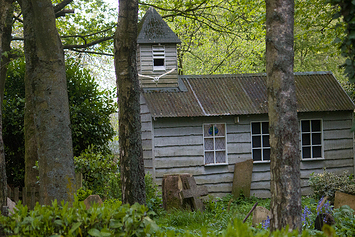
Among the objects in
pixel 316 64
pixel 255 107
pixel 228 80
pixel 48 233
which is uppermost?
pixel 316 64

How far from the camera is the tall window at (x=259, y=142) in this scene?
13945 mm

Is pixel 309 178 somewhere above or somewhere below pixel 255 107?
below

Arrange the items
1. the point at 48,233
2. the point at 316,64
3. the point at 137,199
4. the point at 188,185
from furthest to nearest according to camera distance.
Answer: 1. the point at 316,64
2. the point at 188,185
3. the point at 137,199
4. the point at 48,233

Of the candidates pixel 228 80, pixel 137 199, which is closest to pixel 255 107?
pixel 228 80

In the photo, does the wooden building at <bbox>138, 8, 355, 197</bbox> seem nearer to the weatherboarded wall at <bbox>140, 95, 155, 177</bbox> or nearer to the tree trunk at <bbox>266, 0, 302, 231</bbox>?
the weatherboarded wall at <bbox>140, 95, 155, 177</bbox>

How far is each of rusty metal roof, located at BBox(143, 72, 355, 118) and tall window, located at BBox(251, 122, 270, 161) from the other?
0.75 m

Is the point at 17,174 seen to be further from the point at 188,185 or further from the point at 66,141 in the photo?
the point at 66,141

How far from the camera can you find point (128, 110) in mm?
6441

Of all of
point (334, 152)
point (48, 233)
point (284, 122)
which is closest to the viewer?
point (48, 233)

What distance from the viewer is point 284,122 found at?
4.71 metres

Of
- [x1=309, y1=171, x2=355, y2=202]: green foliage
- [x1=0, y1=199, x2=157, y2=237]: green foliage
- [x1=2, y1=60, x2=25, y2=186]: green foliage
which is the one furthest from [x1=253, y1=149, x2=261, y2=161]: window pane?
[x1=0, y1=199, x2=157, y2=237]: green foliage

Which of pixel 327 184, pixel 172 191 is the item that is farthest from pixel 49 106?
pixel 327 184

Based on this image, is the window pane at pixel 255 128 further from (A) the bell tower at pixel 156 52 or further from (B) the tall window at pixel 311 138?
(A) the bell tower at pixel 156 52

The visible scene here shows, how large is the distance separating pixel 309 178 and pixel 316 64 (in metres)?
14.4
